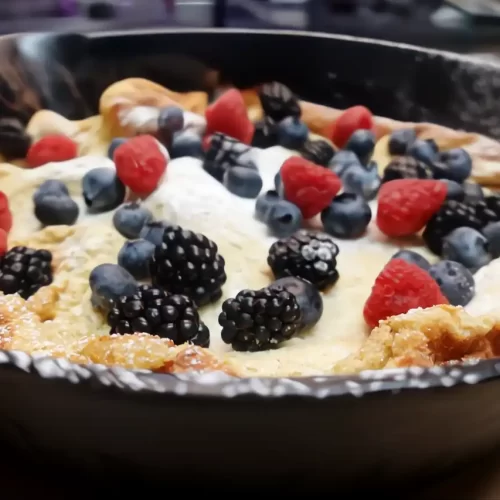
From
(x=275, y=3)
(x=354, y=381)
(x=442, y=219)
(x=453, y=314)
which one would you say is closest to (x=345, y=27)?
(x=275, y=3)

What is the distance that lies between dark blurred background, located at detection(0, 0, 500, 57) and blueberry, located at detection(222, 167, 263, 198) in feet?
3.17

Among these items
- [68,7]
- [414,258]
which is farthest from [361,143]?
[68,7]

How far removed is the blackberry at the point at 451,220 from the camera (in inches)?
39.9

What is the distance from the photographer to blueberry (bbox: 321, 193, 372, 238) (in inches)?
41.1

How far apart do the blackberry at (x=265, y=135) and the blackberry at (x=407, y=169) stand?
0.24 m

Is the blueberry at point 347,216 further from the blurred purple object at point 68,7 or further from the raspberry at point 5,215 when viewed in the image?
the blurred purple object at point 68,7

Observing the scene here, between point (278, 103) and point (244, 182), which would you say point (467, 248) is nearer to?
point (244, 182)

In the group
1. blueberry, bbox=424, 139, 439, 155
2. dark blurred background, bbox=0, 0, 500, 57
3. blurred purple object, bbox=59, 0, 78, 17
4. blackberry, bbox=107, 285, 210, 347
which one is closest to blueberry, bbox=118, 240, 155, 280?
blackberry, bbox=107, 285, 210, 347

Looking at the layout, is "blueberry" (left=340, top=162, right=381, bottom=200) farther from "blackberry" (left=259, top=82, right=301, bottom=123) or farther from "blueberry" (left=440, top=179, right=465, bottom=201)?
"blackberry" (left=259, top=82, right=301, bottom=123)

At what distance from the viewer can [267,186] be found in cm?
117

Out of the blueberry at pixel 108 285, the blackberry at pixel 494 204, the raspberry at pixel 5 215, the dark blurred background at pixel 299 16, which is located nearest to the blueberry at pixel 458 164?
the blackberry at pixel 494 204

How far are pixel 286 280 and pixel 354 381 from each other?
434 mm

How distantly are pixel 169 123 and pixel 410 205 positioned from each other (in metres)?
0.47

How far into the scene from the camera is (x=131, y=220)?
1011 millimetres
